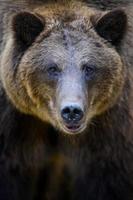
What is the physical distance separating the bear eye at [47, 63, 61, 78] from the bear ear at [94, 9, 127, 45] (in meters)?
0.65

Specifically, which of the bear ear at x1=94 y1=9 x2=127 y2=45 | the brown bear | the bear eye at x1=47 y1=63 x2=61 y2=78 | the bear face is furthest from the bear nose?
the bear ear at x1=94 y1=9 x2=127 y2=45

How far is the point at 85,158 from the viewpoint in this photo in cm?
1098

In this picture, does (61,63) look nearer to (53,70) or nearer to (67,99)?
(53,70)

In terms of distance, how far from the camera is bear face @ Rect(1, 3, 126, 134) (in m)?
10.1

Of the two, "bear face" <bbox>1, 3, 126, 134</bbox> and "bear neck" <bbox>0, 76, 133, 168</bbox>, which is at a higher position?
"bear face" <bbox>1, 3, 126, 134</bbox>

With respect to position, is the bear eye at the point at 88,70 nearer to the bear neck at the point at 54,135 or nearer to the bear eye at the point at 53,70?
the bear eye at the point at 53,70

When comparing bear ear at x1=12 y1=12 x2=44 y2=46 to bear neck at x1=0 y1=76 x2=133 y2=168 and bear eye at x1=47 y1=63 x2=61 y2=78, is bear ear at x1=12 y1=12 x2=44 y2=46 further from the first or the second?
→ bear neck at x1=0 y1=76 x2=133 y2=168

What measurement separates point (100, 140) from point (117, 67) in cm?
92

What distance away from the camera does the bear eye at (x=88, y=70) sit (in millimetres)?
10117

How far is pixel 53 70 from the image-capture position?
10148 mm

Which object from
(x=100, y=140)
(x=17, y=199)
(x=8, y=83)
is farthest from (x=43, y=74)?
(x=17, y=199)

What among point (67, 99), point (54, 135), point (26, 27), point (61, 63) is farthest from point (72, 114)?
point (54, 135)

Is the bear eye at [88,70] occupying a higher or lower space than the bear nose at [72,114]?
higher

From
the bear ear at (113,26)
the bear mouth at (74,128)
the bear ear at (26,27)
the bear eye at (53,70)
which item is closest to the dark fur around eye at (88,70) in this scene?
the bear eye at (53,70)
